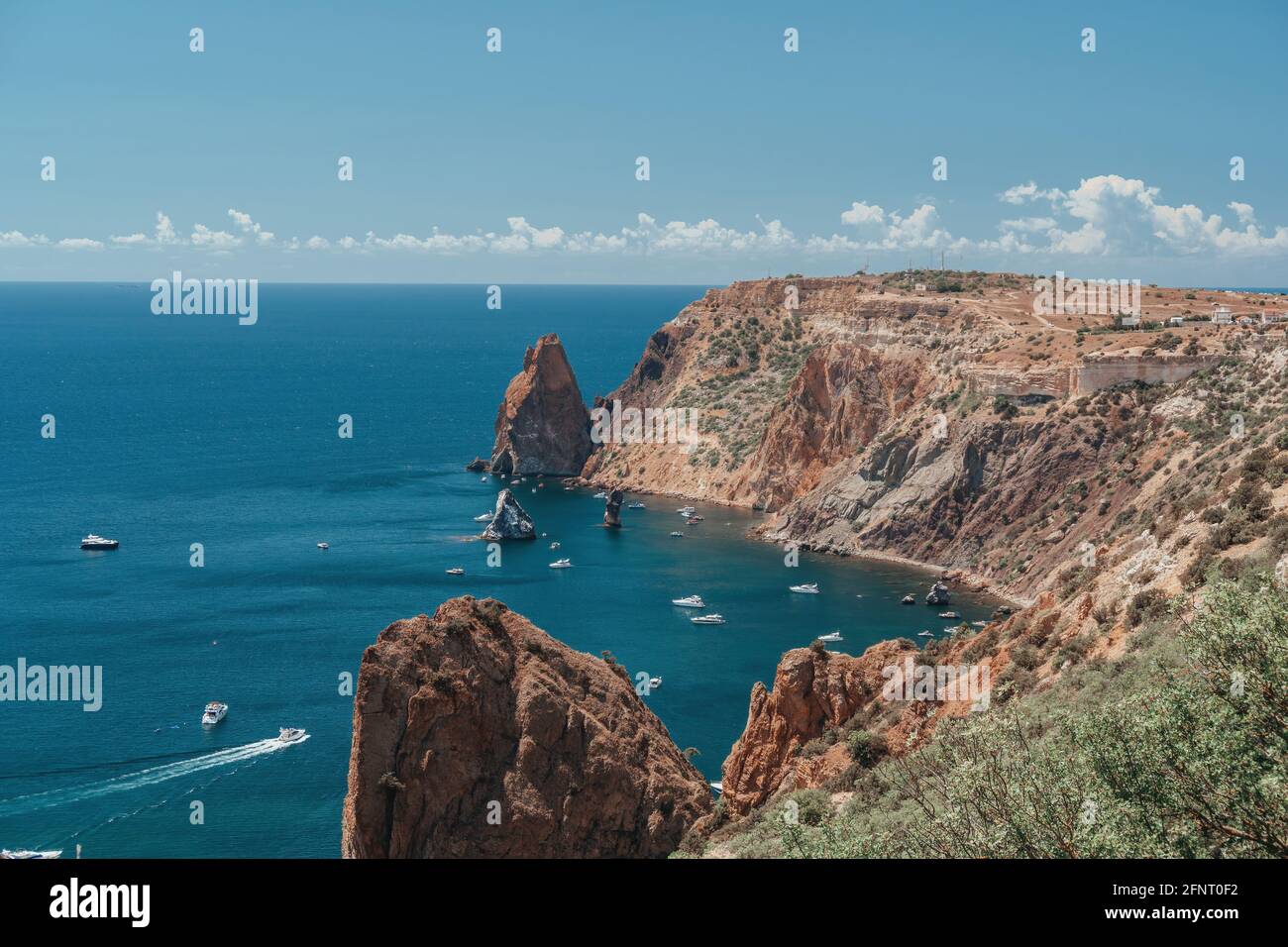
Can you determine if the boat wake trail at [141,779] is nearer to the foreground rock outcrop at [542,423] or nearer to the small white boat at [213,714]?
the small white boat at [213,714]

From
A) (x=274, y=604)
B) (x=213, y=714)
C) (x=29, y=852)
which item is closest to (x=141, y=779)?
(x=213, y=714)

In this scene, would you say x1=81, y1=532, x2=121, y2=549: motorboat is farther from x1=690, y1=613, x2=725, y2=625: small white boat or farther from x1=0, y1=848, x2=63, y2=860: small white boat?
x1=0, y1=848, x2=63, y2=860: small white boat

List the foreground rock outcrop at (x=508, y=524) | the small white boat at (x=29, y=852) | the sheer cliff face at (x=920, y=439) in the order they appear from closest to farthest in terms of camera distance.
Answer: the small white boat at (x=29, y=852), the sheer cliff face at (x=920, y=439), the foreground rock outcrop at (x=508, y=524)

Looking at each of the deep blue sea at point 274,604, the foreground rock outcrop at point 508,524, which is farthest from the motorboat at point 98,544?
the foreground rock outcrop at point 508,524

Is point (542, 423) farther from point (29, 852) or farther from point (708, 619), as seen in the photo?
point (29, 852)

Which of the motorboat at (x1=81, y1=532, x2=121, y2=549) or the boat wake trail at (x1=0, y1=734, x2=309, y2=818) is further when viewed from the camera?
the motorboat at (x1=81, y1=532, x2=121, y2=549)

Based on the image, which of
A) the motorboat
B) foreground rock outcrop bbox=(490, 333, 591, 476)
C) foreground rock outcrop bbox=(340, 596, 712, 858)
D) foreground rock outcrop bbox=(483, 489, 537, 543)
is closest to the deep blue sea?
the motorboat
